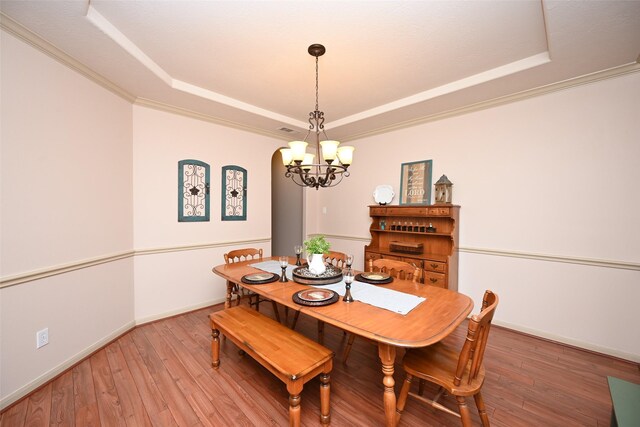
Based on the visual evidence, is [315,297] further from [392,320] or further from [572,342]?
[572,342]

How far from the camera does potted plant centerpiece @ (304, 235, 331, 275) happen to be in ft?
7.11

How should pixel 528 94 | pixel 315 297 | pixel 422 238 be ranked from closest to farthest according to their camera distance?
pixel 315 297 → pixel 528 94 → pixel 422 238

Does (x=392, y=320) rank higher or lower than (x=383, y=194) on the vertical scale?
lower

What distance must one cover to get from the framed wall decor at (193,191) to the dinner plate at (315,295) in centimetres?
219

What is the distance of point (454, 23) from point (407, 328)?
2096 millimetres

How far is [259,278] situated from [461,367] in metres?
1.54

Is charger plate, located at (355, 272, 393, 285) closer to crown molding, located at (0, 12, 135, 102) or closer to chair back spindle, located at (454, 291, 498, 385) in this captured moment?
chair back spindle, located at (454, 291, 498, 385)

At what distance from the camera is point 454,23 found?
73.8 inches

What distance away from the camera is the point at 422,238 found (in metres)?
3.50

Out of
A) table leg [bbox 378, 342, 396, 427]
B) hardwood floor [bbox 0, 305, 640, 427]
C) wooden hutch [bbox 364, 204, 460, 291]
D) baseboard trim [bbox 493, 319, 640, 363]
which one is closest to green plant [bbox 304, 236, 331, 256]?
table leg [bbox 378, 342, 396, 427]

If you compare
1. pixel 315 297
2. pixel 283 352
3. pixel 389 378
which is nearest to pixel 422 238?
pixel 315 297

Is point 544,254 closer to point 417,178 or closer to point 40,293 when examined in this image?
point 417,178

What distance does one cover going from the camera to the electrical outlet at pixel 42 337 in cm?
196

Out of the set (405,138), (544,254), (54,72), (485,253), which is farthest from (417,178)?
(54,72)
